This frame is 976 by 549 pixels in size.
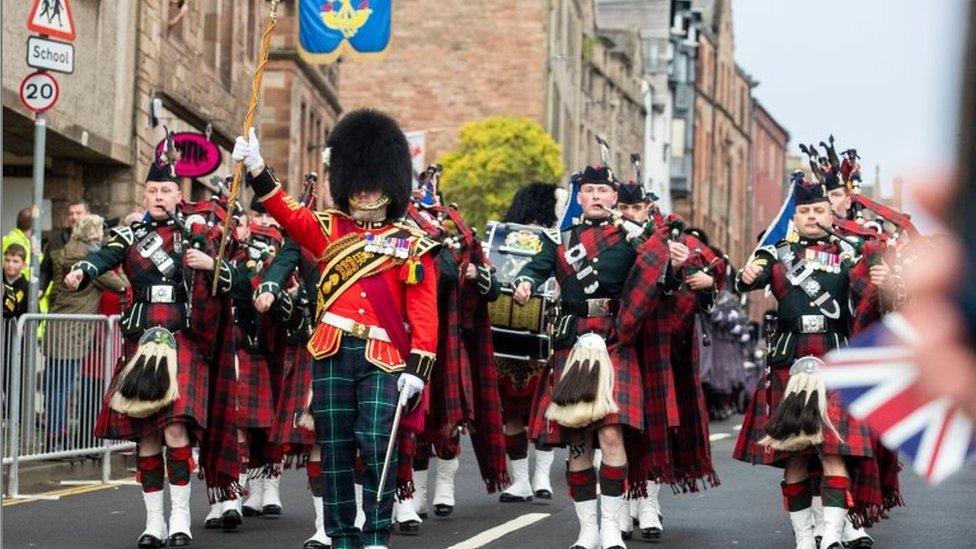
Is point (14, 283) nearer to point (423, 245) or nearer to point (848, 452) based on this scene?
point (423, 245)

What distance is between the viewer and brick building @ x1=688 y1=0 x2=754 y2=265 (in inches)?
3765

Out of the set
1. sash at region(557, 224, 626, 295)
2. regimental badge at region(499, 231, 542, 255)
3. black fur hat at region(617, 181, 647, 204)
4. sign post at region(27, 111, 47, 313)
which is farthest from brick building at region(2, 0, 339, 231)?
sash at region(557, 224, 626, 295)

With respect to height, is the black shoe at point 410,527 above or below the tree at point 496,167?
below

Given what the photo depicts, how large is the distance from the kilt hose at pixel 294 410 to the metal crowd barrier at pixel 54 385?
2.76m

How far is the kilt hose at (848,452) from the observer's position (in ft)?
29.8

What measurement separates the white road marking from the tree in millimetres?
36221

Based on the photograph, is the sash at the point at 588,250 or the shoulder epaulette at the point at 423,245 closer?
the shoulder epaulette at the point at 423,245

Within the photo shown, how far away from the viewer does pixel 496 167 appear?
4762cm

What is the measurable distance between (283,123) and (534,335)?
24.9m

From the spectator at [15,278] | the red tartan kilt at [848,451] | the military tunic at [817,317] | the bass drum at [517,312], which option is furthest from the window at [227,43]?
the military tunic at [817,317]

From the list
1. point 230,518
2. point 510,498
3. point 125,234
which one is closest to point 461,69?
point 510,498

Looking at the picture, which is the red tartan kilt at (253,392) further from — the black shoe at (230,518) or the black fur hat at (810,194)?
the black fur hat at (810,194)

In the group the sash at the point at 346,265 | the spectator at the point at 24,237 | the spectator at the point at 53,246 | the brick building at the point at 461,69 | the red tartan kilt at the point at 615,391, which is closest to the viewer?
the sash at the point at 346,265

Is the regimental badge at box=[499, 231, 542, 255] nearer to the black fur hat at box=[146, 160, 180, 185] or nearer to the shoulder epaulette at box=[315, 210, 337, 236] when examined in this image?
the black fur hat at box=[146, 160, 180, 185]
